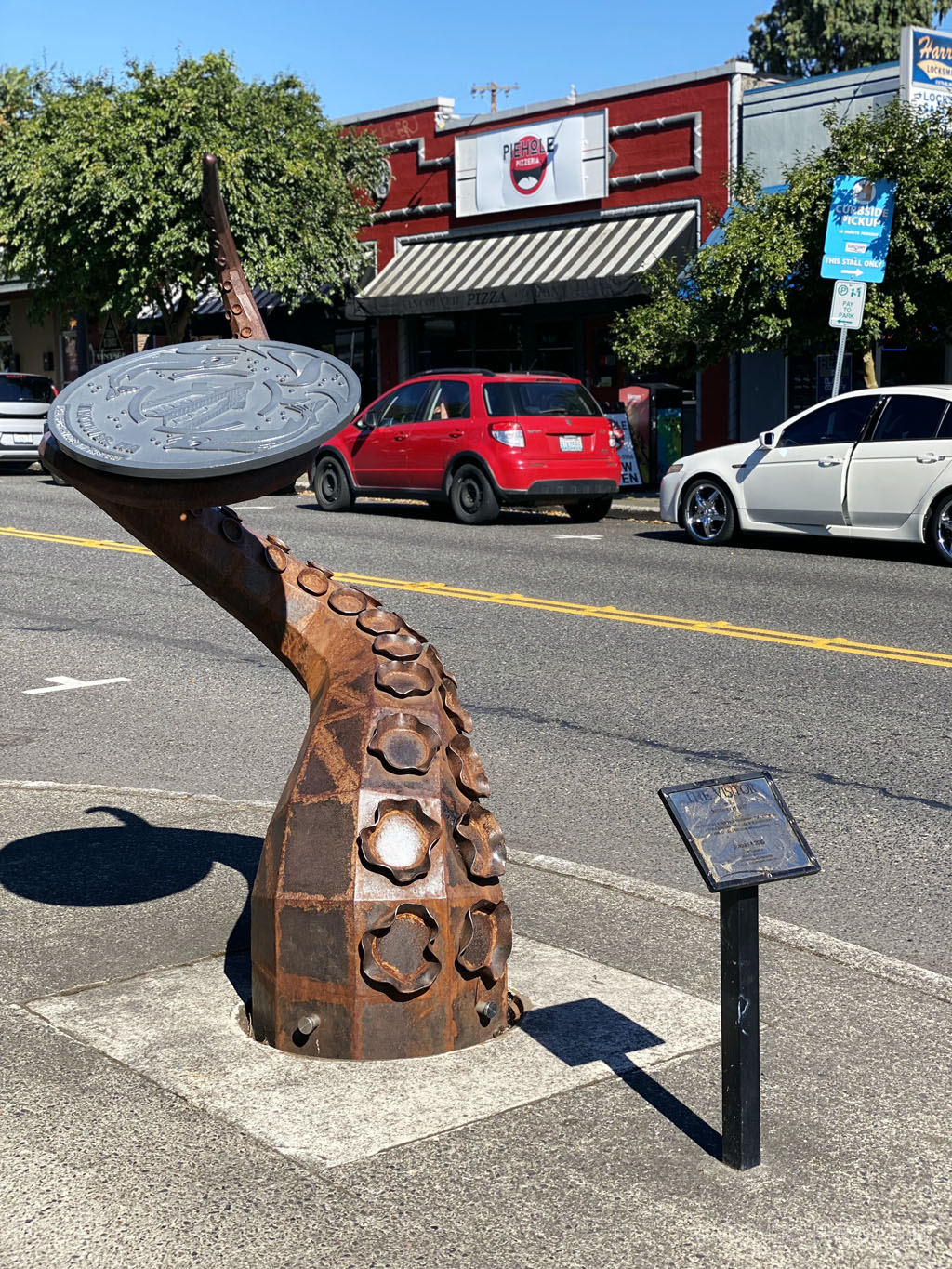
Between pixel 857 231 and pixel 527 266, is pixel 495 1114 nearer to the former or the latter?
pixel 857 231

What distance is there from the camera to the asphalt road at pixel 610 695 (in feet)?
20.2

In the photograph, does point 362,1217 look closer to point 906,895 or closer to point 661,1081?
point 661,1081

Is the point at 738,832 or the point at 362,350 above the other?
the point at 362,350

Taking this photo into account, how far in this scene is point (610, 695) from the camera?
28.7 ft

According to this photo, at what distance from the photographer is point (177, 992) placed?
4398mm

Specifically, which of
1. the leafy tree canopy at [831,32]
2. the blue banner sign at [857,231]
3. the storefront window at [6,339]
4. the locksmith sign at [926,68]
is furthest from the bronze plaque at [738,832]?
the leafy tree canopy at [831,32]

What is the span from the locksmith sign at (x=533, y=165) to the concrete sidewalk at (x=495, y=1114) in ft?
72.1

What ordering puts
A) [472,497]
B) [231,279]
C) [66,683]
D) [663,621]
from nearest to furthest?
[231,279], [66,683], [663,621], [472,497]

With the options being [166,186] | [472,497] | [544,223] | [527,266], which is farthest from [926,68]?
[166,186]

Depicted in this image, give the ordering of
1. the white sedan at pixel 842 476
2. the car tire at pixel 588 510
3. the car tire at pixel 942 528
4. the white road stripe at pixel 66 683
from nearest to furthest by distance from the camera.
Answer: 1. the white road stripe at pixel 66 683
2. the car tire at pixel 942 528
3. the white sedan at pixel 842 476
4. the car tire at pixel 588 510

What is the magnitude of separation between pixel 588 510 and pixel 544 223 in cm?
909

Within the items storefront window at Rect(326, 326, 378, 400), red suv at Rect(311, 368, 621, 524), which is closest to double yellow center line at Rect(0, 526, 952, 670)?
red suv at Rect(311, 368, 621, 524)

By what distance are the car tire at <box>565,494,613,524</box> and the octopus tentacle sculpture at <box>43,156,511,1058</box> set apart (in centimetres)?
1484

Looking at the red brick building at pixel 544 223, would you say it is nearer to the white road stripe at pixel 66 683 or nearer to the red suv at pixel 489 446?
the red suv at pixel 489 446
